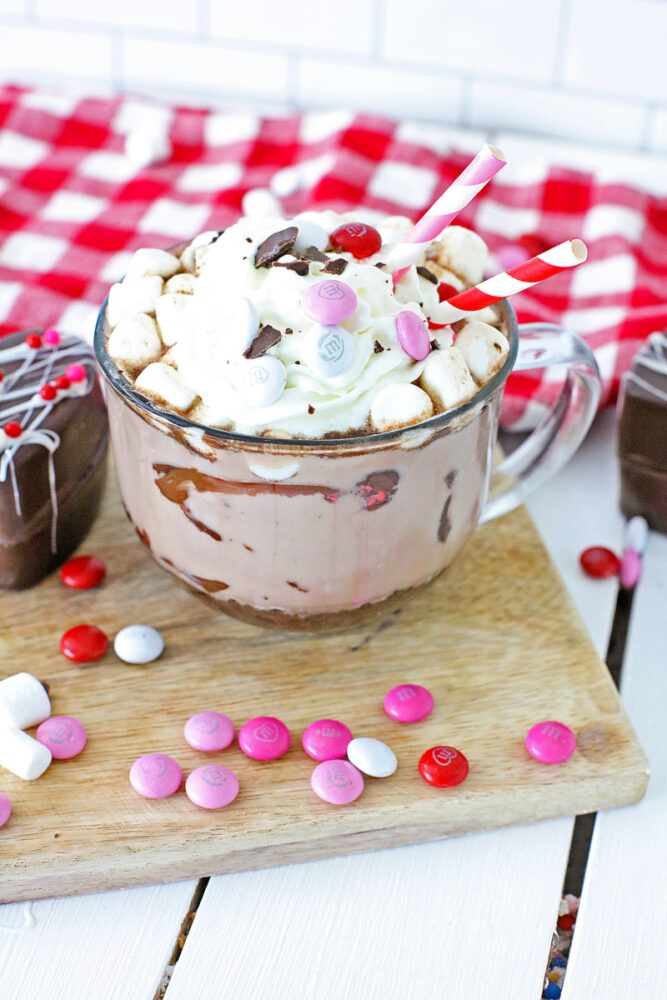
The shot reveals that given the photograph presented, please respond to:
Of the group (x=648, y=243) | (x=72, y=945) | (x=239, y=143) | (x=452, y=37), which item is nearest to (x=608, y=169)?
(x=648, y=243)

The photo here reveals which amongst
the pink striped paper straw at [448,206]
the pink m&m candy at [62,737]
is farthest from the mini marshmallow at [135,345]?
the pink m&m candy at [62,737]

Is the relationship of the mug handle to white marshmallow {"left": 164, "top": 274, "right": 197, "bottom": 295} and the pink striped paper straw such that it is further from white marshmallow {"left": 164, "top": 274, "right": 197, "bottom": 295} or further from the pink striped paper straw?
white marshmallow {"left": 164, "top": 274, "right": 197, "bottom": 295}

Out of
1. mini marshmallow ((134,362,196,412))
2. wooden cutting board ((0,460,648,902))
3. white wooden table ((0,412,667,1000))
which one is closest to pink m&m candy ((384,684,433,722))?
wooden cutting board ((0,460,648,902))

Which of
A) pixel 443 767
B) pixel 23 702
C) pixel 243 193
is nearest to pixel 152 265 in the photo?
pixel 23 702

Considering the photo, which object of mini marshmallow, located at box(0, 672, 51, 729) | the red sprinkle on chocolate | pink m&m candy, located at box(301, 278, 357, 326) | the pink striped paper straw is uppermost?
the pink striped paper straw

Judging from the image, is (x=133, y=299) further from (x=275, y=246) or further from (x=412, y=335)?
(x=412, y=335)

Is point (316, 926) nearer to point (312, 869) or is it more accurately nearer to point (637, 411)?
point (312, 869)

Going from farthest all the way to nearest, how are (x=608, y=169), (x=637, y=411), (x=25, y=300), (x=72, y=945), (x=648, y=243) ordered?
(x=608, y=169), (x=648, y=243), (x=25, y=300), (x=637, y=411), (x=72, y=945)
